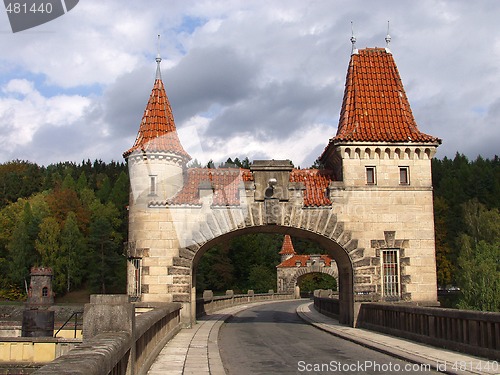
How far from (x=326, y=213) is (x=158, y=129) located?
742 centimetres

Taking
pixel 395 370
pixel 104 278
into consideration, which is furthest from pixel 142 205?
pixel 104 278

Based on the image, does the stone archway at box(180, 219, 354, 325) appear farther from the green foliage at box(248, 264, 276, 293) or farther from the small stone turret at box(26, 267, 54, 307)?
the green foliage at box(248, 264, 276, 293)

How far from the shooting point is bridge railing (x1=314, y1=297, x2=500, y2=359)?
429 inches

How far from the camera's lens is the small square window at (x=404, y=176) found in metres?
21.3

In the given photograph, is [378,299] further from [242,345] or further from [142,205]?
[142,205]

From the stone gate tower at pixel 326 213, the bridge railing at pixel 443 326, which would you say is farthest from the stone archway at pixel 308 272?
the bridge railing at pixel 443 326

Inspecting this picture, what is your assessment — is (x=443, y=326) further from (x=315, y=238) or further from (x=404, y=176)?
(x=315, y=238)

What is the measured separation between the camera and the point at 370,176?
2131 cm

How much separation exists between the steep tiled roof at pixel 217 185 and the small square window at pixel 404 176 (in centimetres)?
557

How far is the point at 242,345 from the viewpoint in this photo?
15945 mm

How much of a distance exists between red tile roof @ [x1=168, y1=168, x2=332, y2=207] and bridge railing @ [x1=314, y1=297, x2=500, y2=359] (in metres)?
4.46

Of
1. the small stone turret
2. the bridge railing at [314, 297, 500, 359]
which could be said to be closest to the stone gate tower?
the bridge railing at [314, 297, 500, 359]

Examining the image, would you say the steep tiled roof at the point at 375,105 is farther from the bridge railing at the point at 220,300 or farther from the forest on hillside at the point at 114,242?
the forest on hillside at the point at 114,242

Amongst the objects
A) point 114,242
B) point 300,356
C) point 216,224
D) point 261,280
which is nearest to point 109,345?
point 300,356
